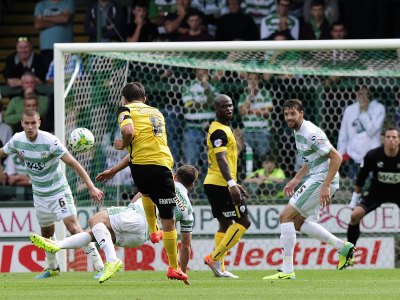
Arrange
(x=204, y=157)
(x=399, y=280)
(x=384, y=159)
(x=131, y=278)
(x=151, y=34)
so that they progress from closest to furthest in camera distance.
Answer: (x=399, y=280) < (x=131, y=278) < (x=384, y=159) < (x=204, y=157) < (x=151, y=34)

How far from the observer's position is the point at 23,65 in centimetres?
2019

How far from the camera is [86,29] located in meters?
20.6

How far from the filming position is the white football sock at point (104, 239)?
12334mm

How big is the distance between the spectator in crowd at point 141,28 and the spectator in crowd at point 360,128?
13.5 ft

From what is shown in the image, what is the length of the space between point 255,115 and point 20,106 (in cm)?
399

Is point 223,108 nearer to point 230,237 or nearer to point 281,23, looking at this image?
point 230,237

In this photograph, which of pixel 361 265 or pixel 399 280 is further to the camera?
pixel 361 265

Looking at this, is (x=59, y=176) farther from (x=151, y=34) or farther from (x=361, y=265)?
(x=151, y=34)

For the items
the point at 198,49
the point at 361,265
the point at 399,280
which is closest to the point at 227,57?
the point at 198,49

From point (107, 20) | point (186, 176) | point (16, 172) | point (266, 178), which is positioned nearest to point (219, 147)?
point (186, 176)

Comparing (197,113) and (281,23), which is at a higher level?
(281,23)

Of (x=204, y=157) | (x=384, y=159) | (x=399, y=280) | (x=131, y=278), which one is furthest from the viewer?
(x=204, y=157)

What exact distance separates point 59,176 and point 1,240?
3.54 metres

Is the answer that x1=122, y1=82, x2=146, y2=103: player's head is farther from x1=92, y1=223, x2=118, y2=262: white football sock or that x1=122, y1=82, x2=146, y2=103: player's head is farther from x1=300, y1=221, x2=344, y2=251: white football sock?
x1=300, y1=221, x2=344, y2=251: white football sock
